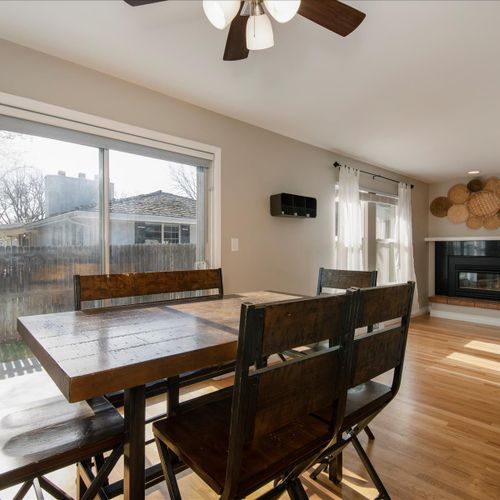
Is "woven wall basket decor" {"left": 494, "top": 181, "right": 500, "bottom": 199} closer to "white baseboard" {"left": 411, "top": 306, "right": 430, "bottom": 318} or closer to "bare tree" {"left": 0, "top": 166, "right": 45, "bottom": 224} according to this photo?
"white baseboard" {"left": 411, "top": 306, "right": 430, "bottom": 318}

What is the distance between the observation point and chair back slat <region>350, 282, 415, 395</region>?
111cm

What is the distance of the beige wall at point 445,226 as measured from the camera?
5.53m

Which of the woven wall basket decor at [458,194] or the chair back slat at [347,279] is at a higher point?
the woven wall basket decor at [458,194]

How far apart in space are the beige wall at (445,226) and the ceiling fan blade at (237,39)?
5.31m

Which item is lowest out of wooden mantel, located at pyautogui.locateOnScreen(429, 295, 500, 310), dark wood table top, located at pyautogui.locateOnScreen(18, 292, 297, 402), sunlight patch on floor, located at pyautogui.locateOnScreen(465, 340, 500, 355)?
sunlight patch on floor, located at pyautogui.locateOnScreen(465, 340, 500, 355)

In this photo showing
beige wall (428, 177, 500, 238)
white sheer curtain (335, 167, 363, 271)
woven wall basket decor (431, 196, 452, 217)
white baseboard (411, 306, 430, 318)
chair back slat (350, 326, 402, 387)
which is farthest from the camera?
woven wall basket decor (431, 196, 452, 217)

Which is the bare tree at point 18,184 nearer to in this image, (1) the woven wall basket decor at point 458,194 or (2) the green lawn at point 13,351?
(2) the green lawn at point 13,351

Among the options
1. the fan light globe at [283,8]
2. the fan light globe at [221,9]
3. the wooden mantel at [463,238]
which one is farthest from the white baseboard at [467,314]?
the fan light globe at [221,9]

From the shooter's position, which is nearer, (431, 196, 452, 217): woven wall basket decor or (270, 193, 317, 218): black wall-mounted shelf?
(270, 193, 317, 218): black wall-mounted shelf

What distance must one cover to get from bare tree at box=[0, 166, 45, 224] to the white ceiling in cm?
75

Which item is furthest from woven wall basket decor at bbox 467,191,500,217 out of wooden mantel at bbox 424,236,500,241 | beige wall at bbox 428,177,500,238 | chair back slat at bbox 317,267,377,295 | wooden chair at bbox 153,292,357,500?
wooden chair at bbox 153,292,357,500

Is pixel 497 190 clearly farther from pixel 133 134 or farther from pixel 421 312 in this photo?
pixel 133 134

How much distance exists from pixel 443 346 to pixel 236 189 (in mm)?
2999

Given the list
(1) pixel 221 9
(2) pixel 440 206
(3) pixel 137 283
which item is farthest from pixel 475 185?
(3) pixel 137 283
